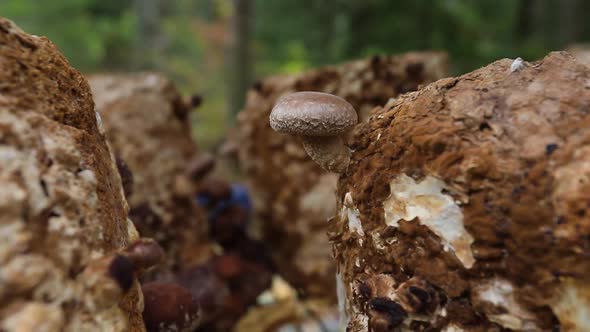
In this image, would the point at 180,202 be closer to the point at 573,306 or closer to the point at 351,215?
the point at 351,215

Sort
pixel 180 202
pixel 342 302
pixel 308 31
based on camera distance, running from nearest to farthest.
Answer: pixel 342 302
pixel 180 202
pixel 308 31

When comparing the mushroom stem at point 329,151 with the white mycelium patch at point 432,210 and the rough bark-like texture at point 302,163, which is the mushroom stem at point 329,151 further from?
the rough bark-like texture at point 302,163

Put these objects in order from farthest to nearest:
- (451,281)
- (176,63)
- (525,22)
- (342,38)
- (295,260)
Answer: (176,63)
(525,22)
(342,38)
(295,260)
(451,281)

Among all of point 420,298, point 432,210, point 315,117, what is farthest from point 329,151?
point 420,298

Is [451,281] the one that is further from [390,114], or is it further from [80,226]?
[80,226]

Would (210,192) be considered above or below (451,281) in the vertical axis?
below

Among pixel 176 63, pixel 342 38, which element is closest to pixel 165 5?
pixel 176 63

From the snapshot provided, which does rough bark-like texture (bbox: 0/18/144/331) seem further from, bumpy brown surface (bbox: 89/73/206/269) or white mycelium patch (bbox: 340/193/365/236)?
bumpy brown surface (bbox: 89/73/206/269)
